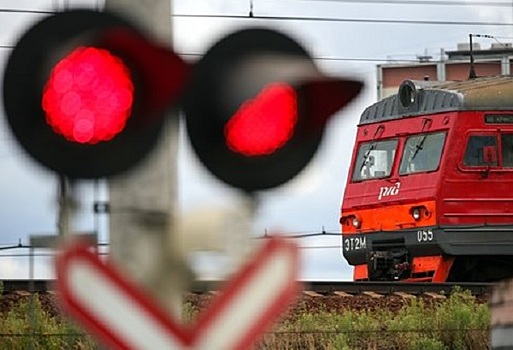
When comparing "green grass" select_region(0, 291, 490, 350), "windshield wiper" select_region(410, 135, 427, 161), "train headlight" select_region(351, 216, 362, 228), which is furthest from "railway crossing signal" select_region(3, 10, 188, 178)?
"train headlight" select_region(351, 216, 362, 228)

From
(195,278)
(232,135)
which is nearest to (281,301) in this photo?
(195,278)

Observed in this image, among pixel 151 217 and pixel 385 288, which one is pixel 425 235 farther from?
pixel 151 217

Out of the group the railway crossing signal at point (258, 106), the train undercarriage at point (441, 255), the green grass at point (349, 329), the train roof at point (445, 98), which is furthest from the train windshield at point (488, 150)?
the railway crossing signal at point (258, 106)

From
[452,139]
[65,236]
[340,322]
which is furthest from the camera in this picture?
[452,139]

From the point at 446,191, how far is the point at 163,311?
53.5 feet

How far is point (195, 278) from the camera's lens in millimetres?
3275

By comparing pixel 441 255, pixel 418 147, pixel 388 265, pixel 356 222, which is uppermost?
pixel 418 147

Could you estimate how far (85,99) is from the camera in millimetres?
3250

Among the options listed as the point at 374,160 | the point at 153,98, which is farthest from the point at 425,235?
the point at 153,98

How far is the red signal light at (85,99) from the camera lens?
3.23 meters

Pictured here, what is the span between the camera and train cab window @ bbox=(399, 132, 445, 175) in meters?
19.8

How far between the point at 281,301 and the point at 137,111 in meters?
0.54

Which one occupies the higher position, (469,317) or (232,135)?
(232,135)

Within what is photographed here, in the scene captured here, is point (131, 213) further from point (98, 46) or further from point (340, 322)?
point (340, 322)
